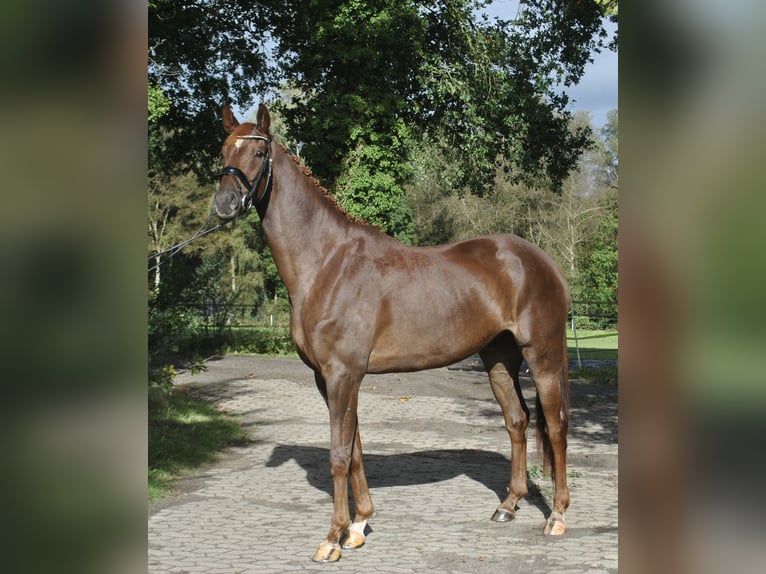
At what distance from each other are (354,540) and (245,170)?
252 cm

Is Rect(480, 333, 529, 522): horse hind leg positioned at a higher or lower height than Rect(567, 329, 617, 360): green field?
higher

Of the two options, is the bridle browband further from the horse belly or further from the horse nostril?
the horse belly

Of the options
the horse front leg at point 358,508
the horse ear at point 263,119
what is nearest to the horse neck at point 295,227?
the horse ear at point 263,119

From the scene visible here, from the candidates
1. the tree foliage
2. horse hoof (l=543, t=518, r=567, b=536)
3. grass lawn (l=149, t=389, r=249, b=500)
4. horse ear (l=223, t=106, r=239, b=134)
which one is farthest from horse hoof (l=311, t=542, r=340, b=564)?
the tree foliage

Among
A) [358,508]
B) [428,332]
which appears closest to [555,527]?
[358,508]

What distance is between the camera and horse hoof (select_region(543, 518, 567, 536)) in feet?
16.2

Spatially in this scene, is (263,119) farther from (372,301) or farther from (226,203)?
(372,301)

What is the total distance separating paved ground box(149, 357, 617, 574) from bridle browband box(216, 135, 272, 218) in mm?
2225

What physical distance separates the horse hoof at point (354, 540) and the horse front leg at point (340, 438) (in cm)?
7

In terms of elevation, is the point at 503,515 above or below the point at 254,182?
below

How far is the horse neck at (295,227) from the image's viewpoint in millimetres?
4797

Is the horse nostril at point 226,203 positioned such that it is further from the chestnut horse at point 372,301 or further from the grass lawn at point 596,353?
the grass lawn at point 596,353

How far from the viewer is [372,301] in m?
4.82
